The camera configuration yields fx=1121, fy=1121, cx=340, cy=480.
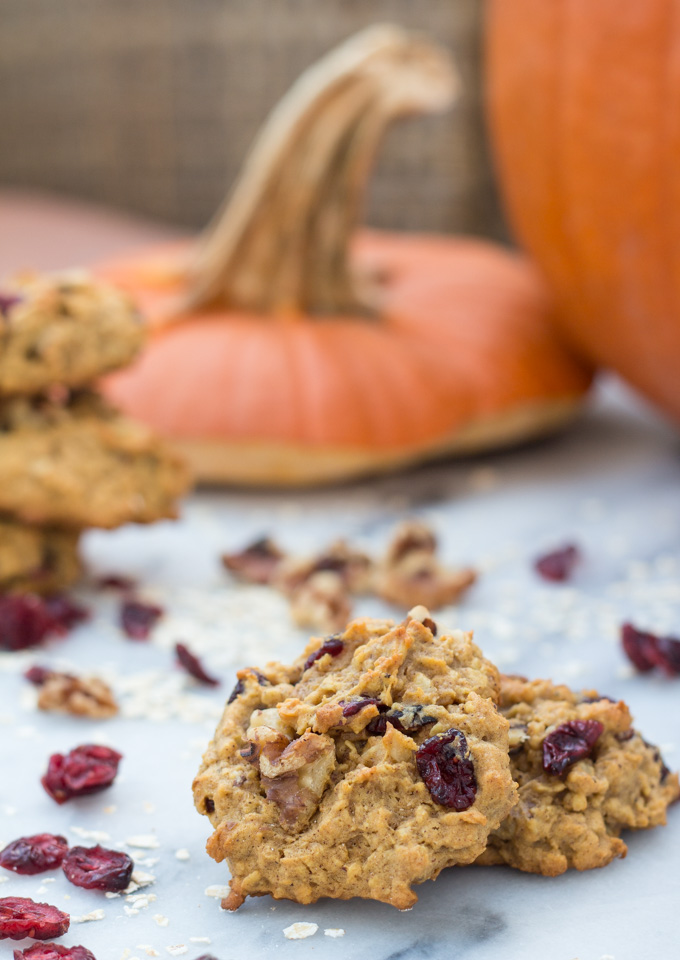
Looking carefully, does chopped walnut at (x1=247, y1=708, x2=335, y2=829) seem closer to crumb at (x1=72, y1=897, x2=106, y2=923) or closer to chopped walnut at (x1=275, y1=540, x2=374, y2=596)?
crumb at (x1=72, y1=897, x2=106, y2=923)


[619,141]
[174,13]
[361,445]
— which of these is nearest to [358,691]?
[361,445]

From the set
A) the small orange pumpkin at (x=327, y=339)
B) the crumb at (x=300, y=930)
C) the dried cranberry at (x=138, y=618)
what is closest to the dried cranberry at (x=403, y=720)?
the crumb at (x=300, y=930)

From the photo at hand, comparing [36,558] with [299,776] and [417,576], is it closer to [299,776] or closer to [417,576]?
[417,576]

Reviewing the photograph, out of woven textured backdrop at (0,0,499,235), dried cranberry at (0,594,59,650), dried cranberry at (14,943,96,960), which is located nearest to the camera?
dried cranberry at (14,943,96,960)

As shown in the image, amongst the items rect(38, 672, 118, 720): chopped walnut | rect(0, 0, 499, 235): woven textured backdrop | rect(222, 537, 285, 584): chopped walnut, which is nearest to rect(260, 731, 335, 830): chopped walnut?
rect(38, 672, 118, 720): chopped walnut

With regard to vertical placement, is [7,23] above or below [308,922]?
above

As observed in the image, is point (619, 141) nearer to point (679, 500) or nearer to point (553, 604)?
point (679, 500)

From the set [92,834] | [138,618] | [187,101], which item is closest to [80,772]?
[92,834]

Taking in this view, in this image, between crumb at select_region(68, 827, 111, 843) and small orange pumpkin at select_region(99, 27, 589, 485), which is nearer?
crumb at select_region(68, 827, 111, 843)
